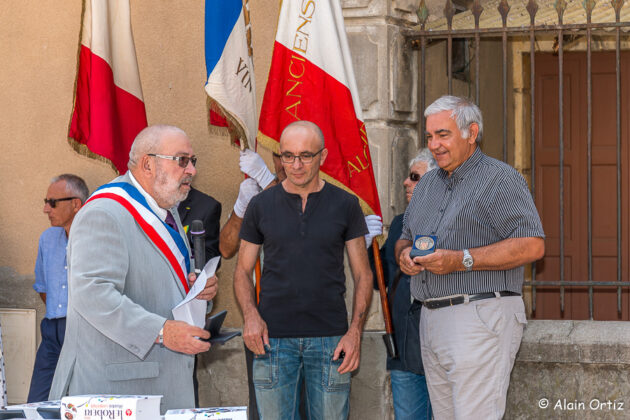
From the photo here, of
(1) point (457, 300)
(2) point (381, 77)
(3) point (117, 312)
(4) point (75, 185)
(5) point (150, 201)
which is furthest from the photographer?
(4) point (75, 185)

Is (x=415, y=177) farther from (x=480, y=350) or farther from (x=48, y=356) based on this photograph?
(x=48, y=356)

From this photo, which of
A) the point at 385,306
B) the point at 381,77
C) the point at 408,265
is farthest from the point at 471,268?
the point at 381,77

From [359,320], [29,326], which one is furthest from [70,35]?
[359,320]

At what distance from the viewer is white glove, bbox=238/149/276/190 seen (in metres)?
4.84

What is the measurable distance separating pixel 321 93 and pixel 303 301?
47.9 inches

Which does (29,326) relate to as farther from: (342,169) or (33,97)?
(342,169)

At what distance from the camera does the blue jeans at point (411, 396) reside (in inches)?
181

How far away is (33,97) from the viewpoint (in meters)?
6.35

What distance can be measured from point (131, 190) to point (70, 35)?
3.34 metres

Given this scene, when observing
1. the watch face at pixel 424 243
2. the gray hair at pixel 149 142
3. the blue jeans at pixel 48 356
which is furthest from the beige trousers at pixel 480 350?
the blue jeans at pixel 48 356

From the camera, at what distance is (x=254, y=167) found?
486 centimetres

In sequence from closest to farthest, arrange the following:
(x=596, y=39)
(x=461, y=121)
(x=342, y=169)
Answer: (x=461, y=121) < (x=342, y=169) < (x=596, y=39)

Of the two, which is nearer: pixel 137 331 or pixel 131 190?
pixel 137 331

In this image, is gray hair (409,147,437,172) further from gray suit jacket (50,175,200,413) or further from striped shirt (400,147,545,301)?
gray suit jacket (50,175,200,413)
